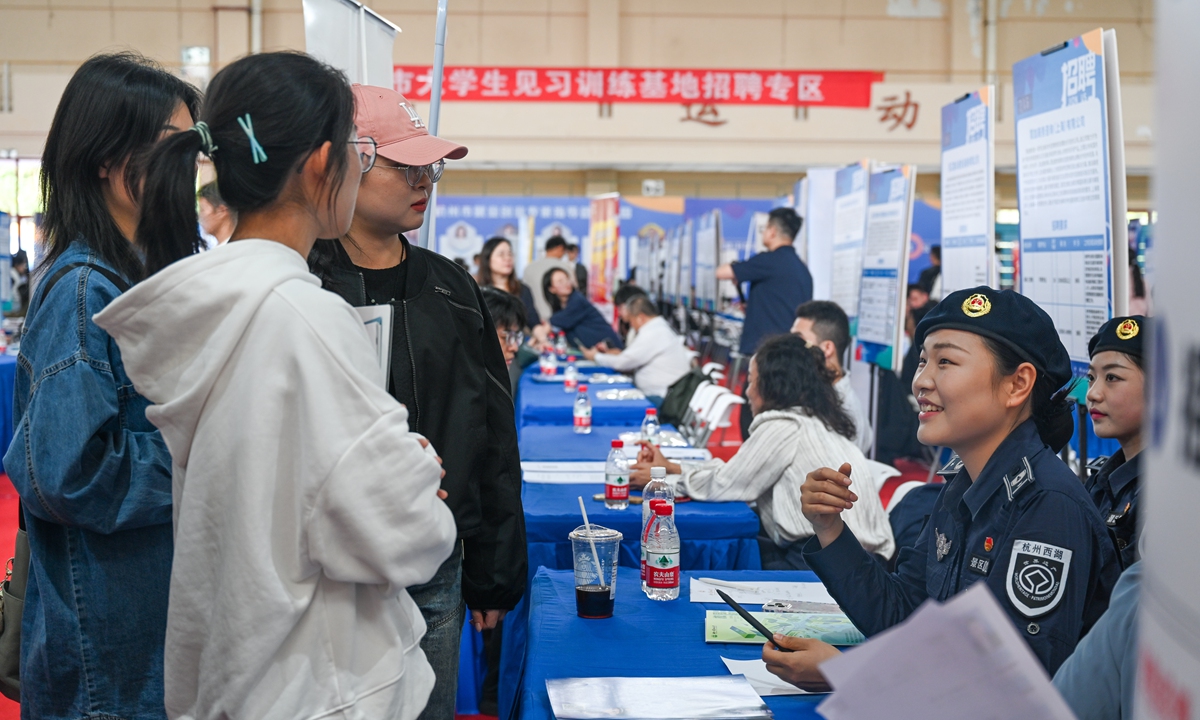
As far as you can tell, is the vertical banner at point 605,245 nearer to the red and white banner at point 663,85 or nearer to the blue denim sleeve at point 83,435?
the red and white banner at point 663,85

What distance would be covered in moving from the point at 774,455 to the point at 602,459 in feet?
2.75

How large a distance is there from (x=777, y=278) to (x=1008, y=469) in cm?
488

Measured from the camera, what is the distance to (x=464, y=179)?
14828 mm

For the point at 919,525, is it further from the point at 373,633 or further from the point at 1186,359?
the point at 1186,359

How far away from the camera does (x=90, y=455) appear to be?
1178mm

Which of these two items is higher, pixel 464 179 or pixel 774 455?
pixel 464 179

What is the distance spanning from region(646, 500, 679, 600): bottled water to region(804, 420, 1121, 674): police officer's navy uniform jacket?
0.27 metres

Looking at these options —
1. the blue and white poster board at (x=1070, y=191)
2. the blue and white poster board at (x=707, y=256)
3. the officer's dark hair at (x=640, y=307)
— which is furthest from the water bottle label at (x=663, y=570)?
the blue and white poster board at (x=707, y=256)

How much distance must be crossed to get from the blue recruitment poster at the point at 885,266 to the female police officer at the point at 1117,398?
2.70 m

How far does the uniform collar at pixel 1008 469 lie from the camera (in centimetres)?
142

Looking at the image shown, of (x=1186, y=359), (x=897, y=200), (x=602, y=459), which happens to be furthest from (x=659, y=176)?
(x=1186, y=359)

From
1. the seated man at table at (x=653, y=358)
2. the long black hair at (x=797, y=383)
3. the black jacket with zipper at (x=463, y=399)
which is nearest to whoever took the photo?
the black jacket with zipper at (x=463, y=399)

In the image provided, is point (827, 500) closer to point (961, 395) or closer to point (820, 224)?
point (961, 395)

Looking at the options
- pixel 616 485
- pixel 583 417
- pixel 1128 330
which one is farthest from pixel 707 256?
pixel 1128 330
